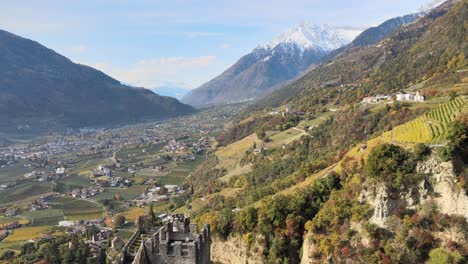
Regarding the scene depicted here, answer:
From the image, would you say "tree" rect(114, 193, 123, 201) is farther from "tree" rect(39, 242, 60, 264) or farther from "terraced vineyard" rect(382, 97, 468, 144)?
"terraced vineyard" rect(382, 97, 468, 144)

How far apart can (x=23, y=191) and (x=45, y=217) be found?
24.5m

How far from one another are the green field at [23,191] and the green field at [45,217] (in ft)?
44.4

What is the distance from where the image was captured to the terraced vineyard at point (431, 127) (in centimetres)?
2913

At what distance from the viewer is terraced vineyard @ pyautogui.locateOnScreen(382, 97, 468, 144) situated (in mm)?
29134

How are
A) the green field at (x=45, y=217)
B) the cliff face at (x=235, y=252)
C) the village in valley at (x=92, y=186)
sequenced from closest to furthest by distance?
the cliff face at (x=235, y=252) → the village in valley at (x=92, y=186) → the green field at (x=45, y=217)

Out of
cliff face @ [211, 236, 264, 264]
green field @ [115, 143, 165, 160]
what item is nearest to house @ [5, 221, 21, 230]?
cliff face @ [211, 236, 264, 264]

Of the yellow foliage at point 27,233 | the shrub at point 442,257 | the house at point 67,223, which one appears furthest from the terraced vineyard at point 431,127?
the yellow foliage at point 27,233

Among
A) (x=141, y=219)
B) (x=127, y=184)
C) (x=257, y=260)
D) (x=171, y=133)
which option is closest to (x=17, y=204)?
(x=127, y=184)

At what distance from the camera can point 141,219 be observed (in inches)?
814

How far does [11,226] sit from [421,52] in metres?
91.0

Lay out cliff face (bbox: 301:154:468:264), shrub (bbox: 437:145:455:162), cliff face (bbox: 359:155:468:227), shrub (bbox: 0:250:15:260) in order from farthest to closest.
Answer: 1. shrub (bbox: 0:250:15:260)
2. shrub (bbox: 437:145:455:162)
3. cliff face (bbox: 359:155:468:227)
4. cliff face (bbox: 301:154:468:264)

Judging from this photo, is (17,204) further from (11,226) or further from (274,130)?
(274,130)

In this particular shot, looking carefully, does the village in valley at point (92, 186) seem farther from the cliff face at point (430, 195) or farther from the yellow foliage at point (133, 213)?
the cliff face at point (430, 195)

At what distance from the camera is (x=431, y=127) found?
31.2m
